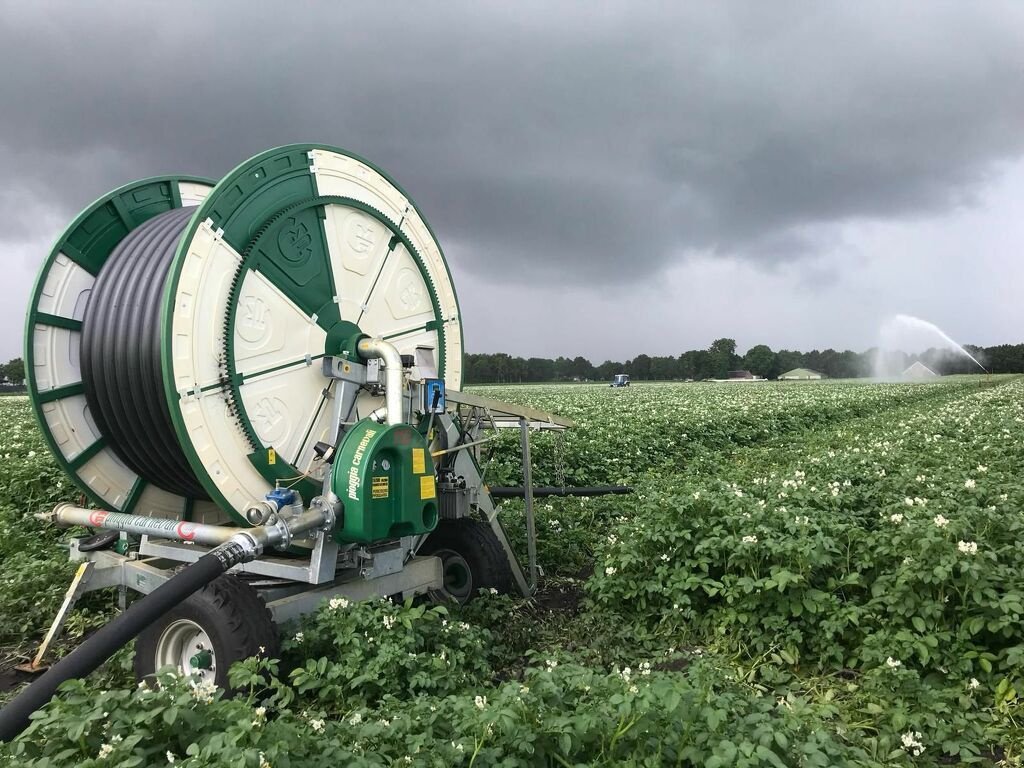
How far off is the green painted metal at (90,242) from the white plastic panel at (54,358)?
32mm

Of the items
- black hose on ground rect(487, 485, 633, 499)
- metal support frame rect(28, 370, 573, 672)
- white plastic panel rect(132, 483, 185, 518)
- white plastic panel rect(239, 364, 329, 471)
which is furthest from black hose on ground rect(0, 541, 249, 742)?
black hose on ground rect(487, 485, 633, 499)

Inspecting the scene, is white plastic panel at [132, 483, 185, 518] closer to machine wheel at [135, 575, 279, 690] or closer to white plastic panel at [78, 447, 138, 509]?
white plastic panel at [78, 447, 138, 509]

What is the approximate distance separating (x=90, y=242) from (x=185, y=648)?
2.88 metres

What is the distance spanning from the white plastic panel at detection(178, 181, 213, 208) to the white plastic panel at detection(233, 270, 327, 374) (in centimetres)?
171

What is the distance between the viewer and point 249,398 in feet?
14.3

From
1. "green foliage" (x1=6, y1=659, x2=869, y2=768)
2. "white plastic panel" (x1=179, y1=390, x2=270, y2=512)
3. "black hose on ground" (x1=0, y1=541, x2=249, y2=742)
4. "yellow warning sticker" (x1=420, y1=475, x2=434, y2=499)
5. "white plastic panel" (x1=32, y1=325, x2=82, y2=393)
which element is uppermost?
"white plastic panel" (x1=32, y1=325, x2=82, y2=393)

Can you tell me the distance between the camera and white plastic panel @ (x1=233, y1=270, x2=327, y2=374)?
14.3 feet

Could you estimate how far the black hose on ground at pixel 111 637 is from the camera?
2.51 metres

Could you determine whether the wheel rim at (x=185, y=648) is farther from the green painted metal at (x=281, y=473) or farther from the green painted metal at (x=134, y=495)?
the green painted metal at (x=134, y=495)

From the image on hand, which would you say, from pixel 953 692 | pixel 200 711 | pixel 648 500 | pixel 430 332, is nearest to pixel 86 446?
pixel 430 332

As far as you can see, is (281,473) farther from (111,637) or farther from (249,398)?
(111,637)

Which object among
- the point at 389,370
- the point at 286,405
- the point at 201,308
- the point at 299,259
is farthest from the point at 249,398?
the point at 299,259

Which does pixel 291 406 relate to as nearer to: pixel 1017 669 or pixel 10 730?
pixel 10 730

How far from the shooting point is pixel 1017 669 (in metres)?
3.80
